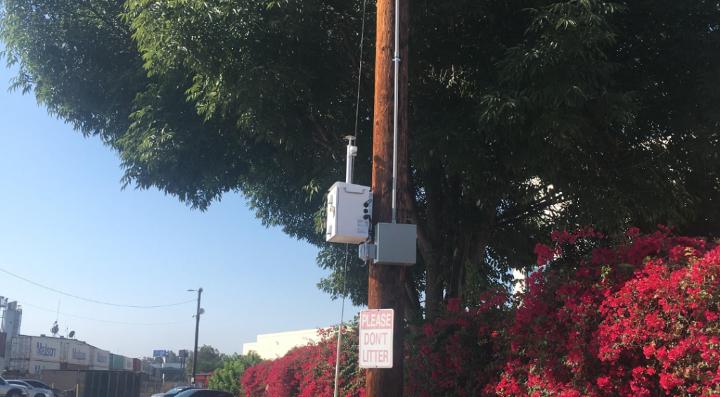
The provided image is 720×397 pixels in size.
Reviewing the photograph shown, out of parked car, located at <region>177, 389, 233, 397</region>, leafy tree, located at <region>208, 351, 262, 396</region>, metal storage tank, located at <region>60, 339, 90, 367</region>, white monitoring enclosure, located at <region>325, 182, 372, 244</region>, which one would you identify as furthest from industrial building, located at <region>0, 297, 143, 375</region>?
white monitoring enclosure, located at <region>325, 182, 372, 244</region>

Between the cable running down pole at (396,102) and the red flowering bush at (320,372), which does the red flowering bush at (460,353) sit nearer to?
the cable running down pole at (396,102)

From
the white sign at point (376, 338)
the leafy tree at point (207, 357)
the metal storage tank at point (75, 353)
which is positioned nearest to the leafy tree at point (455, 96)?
the white sign at point (376, 338)

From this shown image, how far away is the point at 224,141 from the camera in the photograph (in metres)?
16.6

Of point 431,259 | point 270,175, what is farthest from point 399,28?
point 270,175

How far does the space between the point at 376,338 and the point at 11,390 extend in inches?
1439

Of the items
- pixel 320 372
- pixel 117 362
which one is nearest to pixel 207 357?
pixel 117 362

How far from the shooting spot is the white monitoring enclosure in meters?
8.01

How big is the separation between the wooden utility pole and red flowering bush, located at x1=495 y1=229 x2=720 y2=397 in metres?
1.40

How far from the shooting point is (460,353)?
32.1 feet

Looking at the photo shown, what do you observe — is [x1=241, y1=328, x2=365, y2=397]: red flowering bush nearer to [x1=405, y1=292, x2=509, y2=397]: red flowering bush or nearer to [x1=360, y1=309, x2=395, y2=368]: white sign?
[x1=405, y1=292, x2=509, y2=397]: red flowering bush

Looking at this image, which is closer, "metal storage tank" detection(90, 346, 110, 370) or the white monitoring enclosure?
the white monitoring enclosure

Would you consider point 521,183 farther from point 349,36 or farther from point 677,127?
point 349,36

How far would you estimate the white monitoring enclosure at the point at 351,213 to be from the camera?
26.3 ft

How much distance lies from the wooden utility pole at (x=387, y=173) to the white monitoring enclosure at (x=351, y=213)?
0.17m
